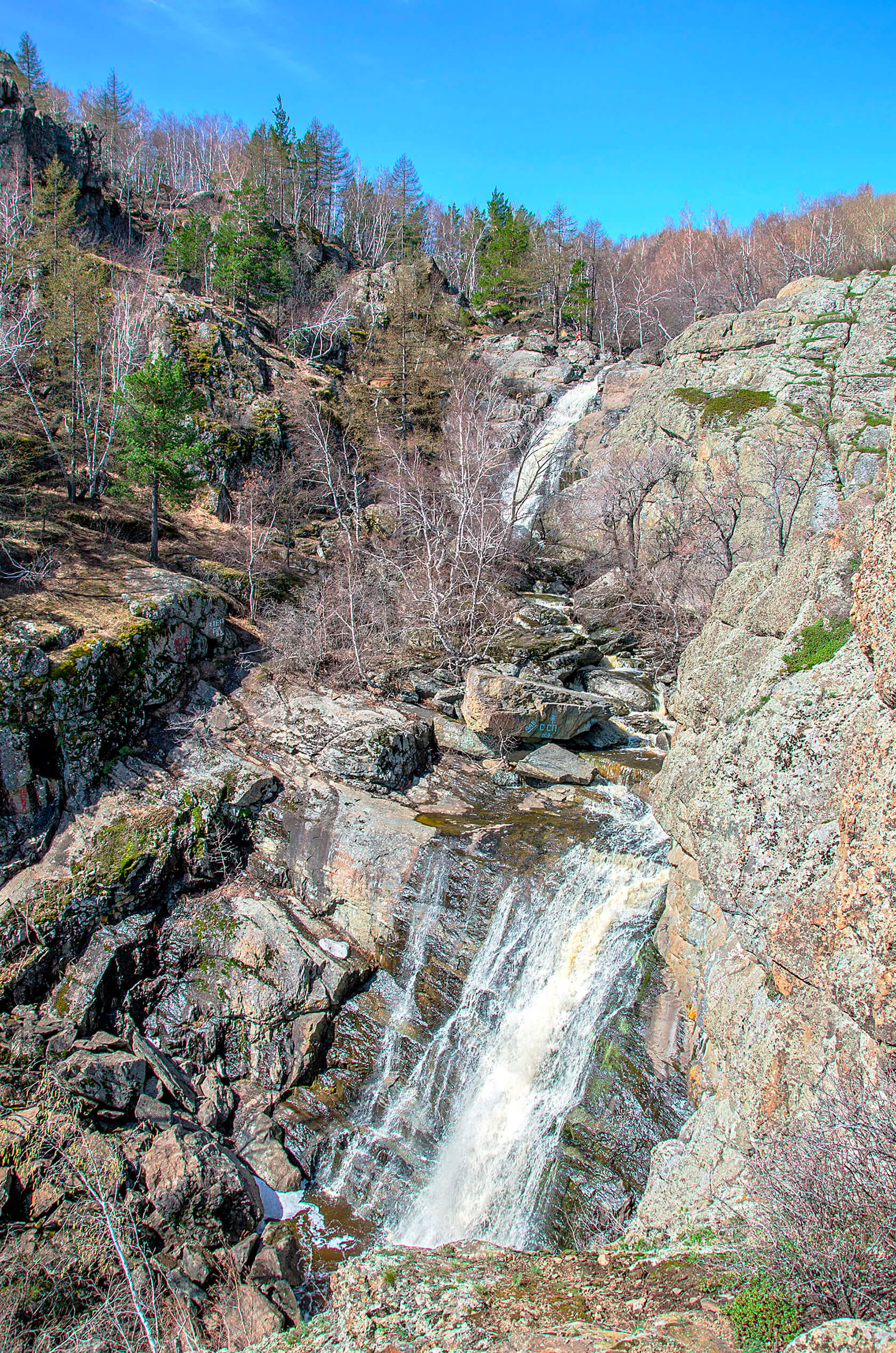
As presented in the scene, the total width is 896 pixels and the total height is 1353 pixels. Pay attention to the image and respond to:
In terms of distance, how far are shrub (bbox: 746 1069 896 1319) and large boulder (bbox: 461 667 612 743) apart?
10862 millimetres

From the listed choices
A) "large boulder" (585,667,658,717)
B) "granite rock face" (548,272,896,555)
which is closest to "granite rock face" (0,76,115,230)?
"granite rock face" (548,272,896,555)

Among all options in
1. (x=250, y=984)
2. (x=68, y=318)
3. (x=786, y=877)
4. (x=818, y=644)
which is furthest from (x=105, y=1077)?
(x=68, y=318)

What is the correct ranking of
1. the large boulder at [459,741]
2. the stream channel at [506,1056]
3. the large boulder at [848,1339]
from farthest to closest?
the large boulder at [459,741] → the stream channel at [506,1056] → the large boulder at [848,1339]

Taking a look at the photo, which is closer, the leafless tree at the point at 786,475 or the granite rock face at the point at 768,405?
the leafless tree at the point at 786,475

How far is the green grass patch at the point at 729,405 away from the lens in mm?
27875

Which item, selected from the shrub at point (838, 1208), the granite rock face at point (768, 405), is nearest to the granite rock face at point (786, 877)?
the shrub at point (838, 1208)

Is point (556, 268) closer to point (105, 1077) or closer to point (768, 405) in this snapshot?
point (768, 405)

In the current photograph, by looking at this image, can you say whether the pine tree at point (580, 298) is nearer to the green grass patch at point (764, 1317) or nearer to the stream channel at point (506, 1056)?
the stream channel at point (506, 1056)

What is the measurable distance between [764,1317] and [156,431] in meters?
22.6

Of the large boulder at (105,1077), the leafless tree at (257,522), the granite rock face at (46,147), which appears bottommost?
the large boulder at (105,1077)

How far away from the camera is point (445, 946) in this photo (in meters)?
13.5

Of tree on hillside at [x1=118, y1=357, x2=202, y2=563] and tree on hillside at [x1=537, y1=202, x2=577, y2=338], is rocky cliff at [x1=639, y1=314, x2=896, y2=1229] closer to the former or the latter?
tree on hillside at [x1=118, y1=357, x2=202, y2=563]

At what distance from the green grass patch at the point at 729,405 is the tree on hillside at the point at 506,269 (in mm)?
28689

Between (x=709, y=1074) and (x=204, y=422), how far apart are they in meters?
28.8
